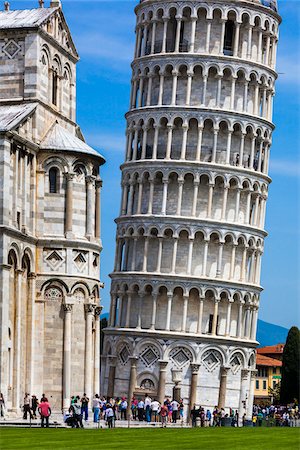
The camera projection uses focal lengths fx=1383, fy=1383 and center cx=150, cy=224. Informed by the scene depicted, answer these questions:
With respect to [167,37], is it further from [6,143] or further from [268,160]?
[6,143]

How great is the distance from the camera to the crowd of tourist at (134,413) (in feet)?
188

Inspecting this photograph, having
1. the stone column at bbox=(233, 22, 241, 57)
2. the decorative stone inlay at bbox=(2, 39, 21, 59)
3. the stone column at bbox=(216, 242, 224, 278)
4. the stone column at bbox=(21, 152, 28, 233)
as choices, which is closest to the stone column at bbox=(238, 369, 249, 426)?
the stone column at bbox=(216, 242, 224, 278)

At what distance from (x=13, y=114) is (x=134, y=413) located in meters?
23.2

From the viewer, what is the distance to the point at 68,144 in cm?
6544

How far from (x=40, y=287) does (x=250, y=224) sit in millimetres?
45966

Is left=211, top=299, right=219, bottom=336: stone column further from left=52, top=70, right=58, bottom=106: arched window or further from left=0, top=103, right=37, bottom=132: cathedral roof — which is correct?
left=0, top=103, right=37, bottom=132: cathedral roof

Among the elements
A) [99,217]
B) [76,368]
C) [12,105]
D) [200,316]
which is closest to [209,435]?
[76,368]

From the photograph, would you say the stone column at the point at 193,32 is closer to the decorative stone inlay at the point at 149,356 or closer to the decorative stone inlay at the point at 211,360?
the decorative stone inlay at the point at 149,356

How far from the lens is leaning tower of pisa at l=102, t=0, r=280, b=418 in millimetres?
104062

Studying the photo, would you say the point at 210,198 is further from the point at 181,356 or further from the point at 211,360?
the point at 211,360

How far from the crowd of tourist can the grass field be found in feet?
9.45

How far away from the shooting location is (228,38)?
4272 inches

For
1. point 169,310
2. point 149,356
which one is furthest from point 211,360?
point 169,310

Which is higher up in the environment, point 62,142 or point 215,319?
point 62,142
